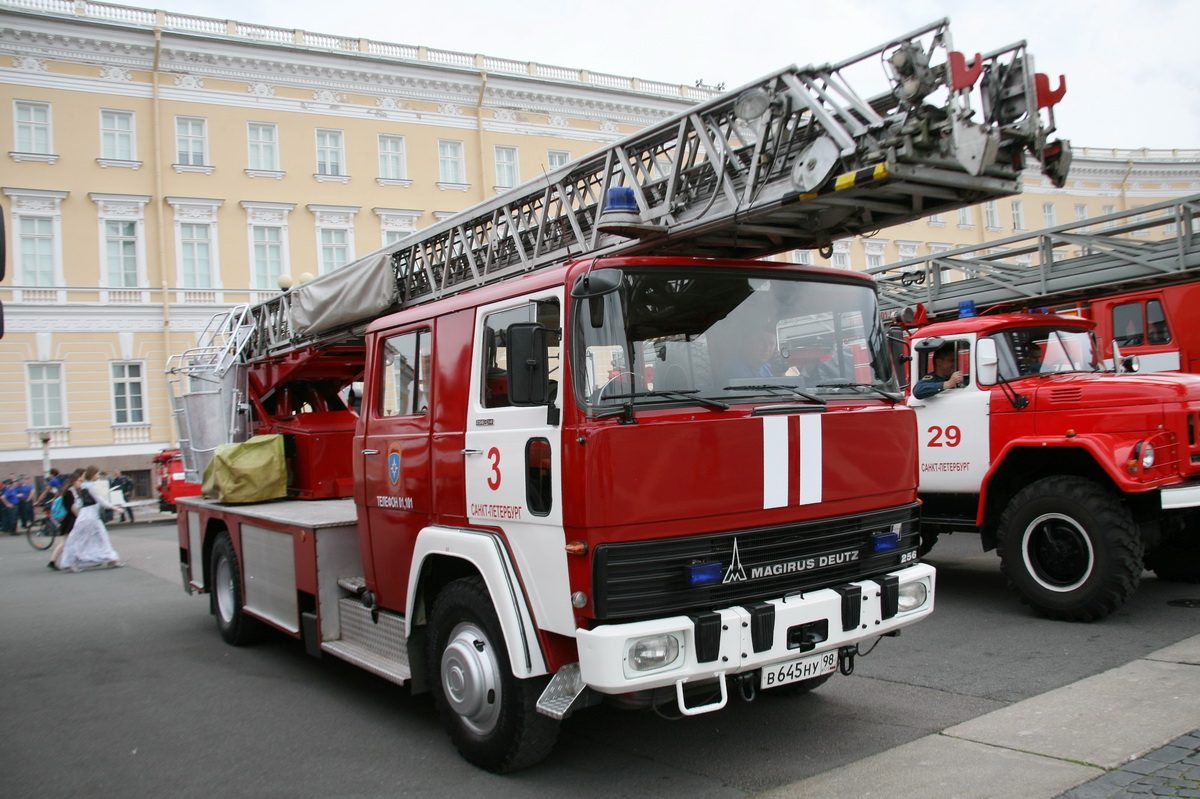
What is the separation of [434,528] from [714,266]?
6.72 ft

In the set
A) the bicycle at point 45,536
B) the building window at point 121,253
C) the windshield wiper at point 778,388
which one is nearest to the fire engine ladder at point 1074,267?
the windshield wiper at point 778,388

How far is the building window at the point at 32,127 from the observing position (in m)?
25.7

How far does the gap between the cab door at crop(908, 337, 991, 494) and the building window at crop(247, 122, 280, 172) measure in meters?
25.3

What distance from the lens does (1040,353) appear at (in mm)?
7652

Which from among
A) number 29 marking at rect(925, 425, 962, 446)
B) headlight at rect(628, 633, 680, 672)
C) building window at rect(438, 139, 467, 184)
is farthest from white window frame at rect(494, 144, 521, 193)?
headlight at rect(628, 633, 680, 672)

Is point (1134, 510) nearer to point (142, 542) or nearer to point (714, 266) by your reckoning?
point (714, 266)

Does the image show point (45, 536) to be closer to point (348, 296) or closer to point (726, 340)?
point (348, 296)

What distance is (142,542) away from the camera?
18594mm

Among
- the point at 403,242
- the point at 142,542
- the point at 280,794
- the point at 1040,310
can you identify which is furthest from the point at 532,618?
the point at 142,542

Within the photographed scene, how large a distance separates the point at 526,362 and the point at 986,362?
198 inches

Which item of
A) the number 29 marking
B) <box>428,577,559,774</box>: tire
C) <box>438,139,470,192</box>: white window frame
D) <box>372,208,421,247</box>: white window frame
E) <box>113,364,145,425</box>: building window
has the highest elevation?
<box>438,139,470,192</box>: white window frame

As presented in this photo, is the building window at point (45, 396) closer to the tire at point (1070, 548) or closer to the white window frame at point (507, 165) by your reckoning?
the white window frame at point (507, 165)

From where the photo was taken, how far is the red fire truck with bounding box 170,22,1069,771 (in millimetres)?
4012

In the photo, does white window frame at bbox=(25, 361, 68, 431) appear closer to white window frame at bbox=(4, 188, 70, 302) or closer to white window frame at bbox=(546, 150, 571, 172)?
white window frame at bbox=(4, 188, 70, 302)
